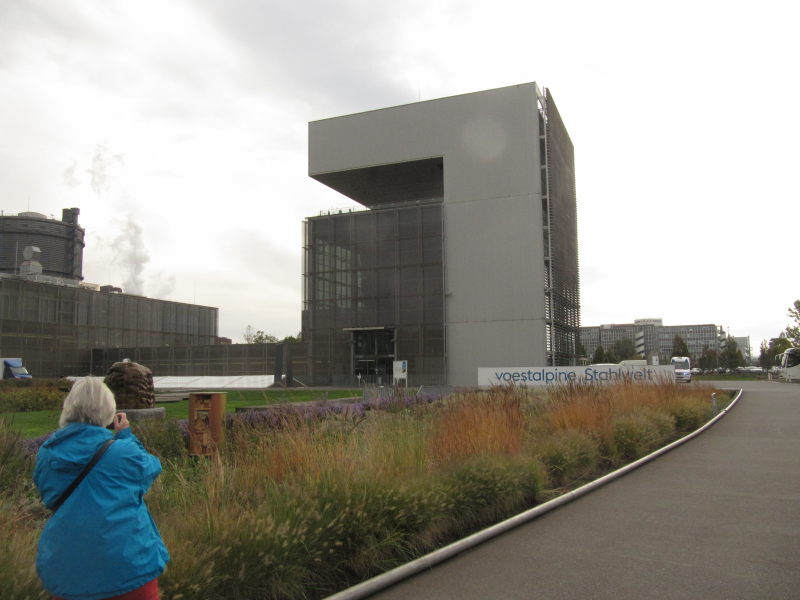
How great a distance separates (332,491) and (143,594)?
2.63 metres

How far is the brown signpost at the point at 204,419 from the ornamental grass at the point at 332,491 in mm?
397

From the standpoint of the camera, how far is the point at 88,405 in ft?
10.2

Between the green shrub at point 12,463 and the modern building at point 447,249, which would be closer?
the green shrub at point 12,463

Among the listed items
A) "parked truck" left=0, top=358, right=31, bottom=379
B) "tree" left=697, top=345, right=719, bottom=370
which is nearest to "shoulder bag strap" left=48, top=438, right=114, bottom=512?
"parked truck" left=0, top=358, right=31, bottom=379

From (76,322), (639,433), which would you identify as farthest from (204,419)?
(76,322)

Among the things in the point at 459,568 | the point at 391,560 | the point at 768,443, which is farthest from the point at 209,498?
the point at 768,443

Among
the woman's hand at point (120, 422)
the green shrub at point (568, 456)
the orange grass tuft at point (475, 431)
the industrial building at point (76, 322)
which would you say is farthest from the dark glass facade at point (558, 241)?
the industrial building at point (76, 322)

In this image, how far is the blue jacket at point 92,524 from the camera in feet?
9.64

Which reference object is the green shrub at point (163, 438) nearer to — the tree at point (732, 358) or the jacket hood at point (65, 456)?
the jacket hood at point (65, 456)

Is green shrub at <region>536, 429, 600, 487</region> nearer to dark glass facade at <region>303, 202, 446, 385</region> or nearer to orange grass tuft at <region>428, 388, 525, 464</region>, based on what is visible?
orange grass tuft at <region>428, 388, 525, 464</region>

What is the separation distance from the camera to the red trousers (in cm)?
302

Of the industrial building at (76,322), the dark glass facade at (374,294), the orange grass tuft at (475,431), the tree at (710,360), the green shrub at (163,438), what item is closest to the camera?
the orange grass tuft at (475,431)

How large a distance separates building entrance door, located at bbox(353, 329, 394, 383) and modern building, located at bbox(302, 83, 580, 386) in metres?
0.08

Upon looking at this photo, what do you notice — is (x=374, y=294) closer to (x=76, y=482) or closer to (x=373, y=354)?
(x=373, y=354)
